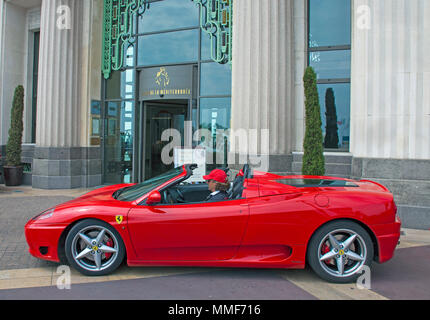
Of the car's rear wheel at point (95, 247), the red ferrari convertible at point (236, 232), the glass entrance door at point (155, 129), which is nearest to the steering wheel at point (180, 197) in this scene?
the red ferrari convertible at point (236, 232)

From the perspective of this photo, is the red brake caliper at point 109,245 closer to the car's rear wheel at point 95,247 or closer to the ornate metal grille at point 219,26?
the car's rear wheel at point 95,247

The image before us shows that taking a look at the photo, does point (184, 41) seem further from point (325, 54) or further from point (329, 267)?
point (329, 267)

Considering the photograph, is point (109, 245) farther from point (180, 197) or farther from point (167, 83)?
point (167, 83)

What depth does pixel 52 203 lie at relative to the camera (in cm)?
893

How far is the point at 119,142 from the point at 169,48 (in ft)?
11.4

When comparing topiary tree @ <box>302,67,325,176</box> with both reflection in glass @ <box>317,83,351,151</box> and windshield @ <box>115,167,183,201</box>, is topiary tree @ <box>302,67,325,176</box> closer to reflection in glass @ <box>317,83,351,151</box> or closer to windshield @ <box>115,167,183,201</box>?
reflection in glass @ <box>317,83,351,151</box>

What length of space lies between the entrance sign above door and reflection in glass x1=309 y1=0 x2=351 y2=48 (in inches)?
147

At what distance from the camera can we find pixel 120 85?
12289 mm

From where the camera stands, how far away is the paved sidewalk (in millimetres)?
3570

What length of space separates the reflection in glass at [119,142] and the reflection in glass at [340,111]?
622 centimetres

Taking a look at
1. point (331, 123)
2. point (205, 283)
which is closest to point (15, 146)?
point (331, 123)

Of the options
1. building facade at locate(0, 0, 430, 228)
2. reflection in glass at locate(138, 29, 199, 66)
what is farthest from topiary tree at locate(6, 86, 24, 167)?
reflection in glass at locate(138, 29, 199, 66)

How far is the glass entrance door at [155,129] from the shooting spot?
39.0 ft

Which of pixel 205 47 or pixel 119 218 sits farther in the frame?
pixel 205 47
